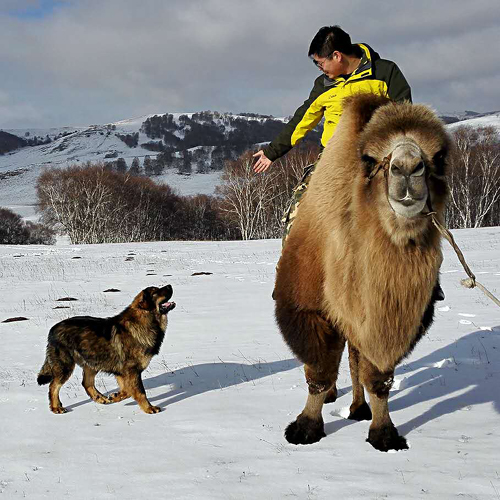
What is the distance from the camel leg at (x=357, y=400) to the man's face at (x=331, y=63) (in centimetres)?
224

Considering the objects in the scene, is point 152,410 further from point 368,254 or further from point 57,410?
point 368,254

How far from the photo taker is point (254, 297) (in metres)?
12.9

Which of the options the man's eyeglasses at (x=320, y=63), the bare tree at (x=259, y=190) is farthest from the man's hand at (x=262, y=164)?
the bare tree at (x=259, y=190)

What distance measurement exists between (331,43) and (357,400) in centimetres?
290

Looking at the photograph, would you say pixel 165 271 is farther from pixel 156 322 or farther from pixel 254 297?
pixel 156 322

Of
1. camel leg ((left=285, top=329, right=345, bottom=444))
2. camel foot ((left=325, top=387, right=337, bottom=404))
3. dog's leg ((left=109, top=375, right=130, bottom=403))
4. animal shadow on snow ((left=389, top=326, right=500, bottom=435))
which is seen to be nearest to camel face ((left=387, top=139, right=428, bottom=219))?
camel leg ((left=285, top=329, right=345, bottom=444))

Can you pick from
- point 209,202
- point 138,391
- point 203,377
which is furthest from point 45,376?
point 209,202

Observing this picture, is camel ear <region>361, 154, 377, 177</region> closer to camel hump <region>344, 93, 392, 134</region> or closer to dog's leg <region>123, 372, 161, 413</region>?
camel hump <region>344, 93, 392, 134</region>

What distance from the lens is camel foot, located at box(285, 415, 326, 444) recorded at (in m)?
3.69

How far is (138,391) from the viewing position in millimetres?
4824

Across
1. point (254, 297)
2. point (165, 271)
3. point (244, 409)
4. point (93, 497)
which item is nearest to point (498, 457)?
point (244, 409)

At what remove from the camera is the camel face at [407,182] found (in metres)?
2.42

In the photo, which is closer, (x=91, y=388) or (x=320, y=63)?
(x=320, y=63)

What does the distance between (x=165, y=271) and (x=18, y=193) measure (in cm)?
12679
